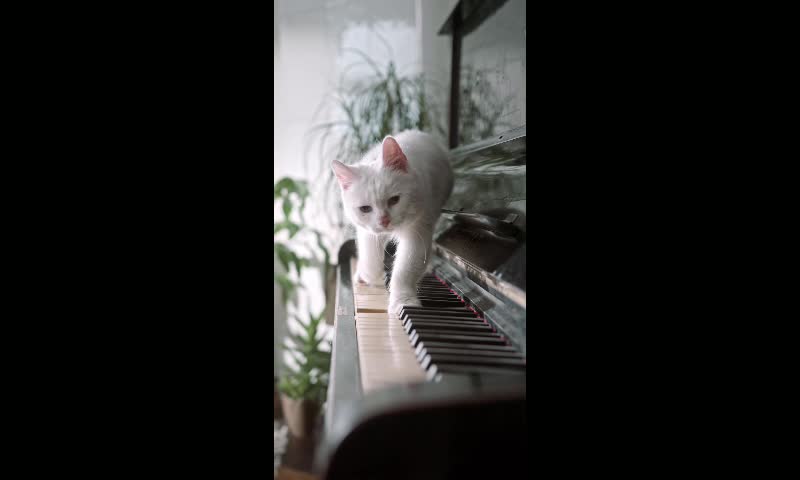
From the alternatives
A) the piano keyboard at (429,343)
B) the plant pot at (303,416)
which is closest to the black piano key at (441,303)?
the piano keyboard at (429,343)

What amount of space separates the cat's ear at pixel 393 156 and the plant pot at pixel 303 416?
978 millimetres

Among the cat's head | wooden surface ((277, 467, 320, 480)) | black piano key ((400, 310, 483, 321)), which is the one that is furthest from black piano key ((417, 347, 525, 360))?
wooden surface ((277, 467, 320, 480))

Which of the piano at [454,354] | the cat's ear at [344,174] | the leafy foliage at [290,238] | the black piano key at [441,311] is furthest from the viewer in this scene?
the leafy foliage at [290,238]

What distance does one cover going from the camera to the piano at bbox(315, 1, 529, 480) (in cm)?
38

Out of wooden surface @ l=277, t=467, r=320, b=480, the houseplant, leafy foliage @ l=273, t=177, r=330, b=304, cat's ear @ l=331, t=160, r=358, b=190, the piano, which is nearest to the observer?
the piano

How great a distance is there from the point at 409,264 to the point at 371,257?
137mm

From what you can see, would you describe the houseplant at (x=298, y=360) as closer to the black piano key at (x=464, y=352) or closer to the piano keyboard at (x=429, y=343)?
the piano keyboard at (x=429, y=343)

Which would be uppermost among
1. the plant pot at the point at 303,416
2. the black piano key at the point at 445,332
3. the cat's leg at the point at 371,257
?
the cat's leg at the point at 371,257

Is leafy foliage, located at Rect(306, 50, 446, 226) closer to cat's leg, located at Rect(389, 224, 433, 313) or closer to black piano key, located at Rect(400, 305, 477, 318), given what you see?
cat's leg, located at Rect(389, 224, 433, 313)

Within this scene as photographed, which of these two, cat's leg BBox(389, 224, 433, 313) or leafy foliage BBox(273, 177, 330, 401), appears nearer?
cat's leg BBox(389, 224, 433, 313)

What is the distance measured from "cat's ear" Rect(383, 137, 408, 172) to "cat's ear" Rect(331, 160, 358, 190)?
5cm

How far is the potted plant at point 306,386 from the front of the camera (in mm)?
1422
